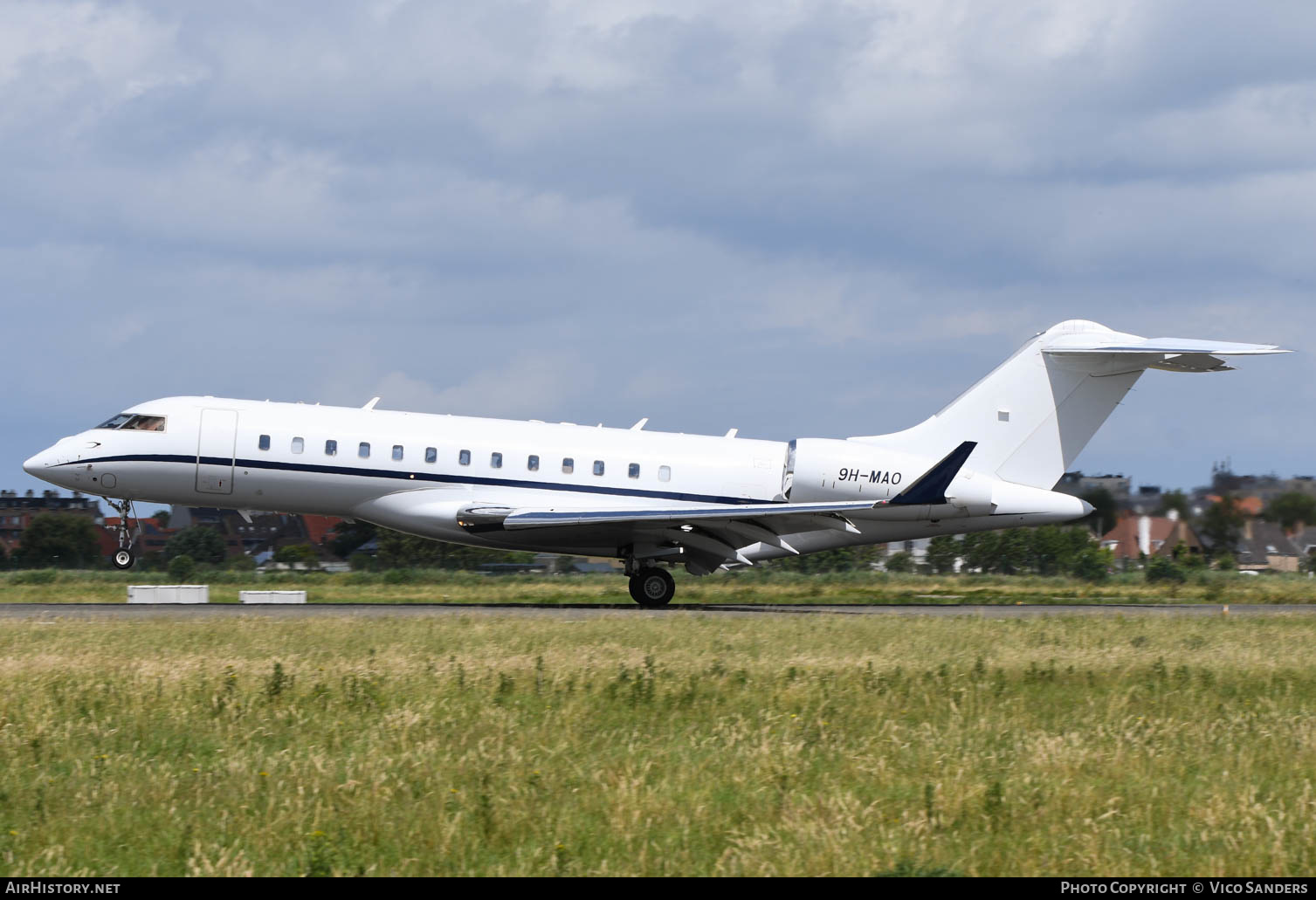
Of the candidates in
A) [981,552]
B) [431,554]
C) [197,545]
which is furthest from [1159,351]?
[197,545]

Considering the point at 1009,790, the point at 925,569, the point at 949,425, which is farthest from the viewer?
the point at 925,569

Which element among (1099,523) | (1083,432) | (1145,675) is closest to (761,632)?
(1145,675)

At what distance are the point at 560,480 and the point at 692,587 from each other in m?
9.48

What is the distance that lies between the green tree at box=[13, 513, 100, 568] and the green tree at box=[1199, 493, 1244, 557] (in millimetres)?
33624

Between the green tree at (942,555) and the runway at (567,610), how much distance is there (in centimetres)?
1747

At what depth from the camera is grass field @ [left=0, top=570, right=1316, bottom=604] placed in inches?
1093

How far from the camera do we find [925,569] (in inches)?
1775

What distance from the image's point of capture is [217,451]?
22.3 metres

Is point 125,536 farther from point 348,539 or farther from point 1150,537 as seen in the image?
point 1150,537

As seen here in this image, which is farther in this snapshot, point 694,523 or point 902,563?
point 902,563

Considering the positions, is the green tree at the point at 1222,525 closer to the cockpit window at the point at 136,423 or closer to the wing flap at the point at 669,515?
the wing flap at the point at 669,515

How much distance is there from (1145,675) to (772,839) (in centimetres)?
788

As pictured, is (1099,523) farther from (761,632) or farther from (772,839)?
(772,839)
